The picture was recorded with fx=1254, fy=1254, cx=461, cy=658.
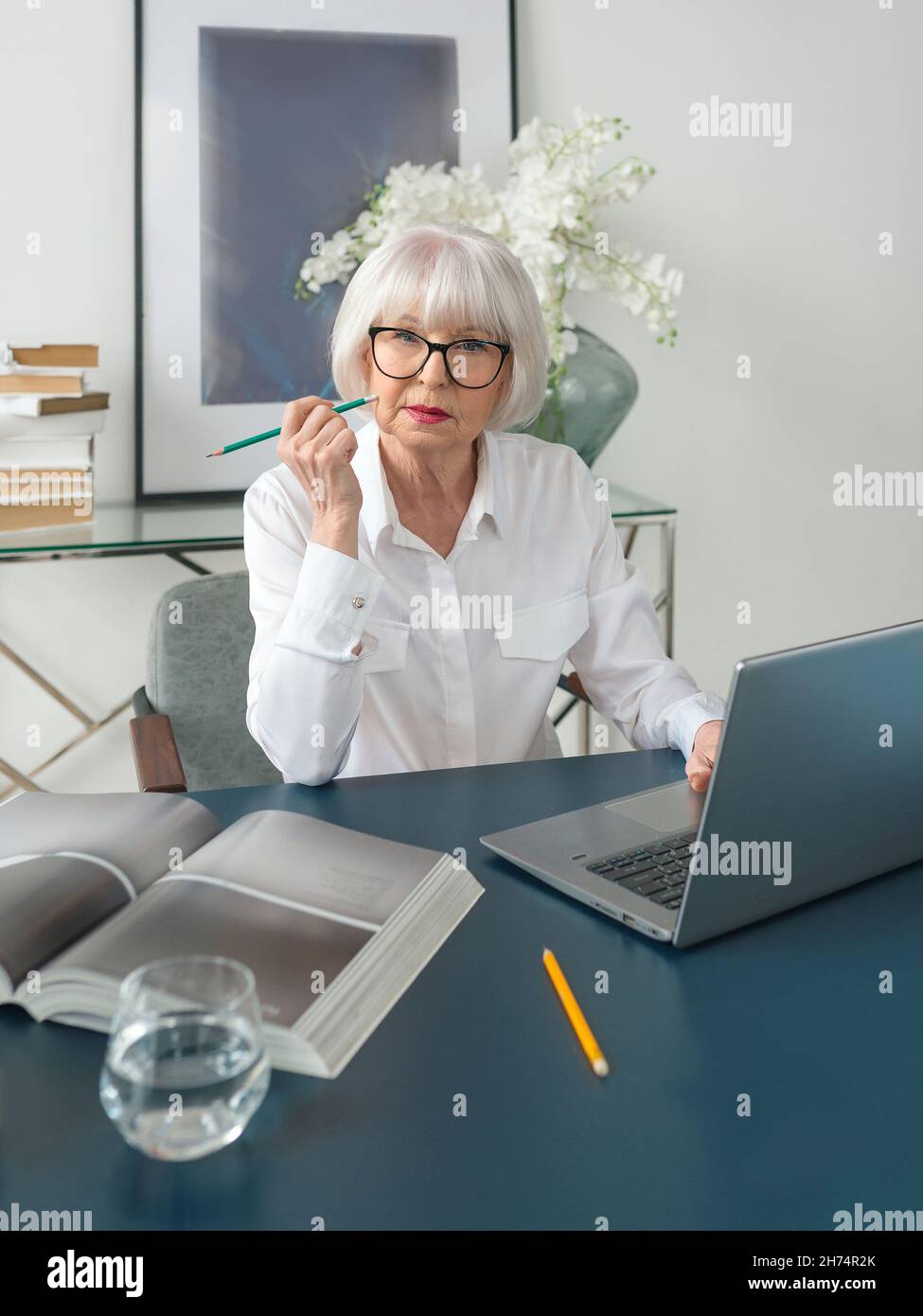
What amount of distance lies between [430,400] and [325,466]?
189mm

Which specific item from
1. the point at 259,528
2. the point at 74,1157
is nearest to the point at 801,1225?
the point at 74,1157

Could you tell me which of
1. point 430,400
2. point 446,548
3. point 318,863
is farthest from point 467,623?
point 318,863

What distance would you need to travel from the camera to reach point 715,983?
0.94 metres

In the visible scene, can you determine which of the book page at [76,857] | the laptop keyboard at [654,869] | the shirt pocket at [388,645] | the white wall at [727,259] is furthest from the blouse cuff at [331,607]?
the white wall at [727,259]

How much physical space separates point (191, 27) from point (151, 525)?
0.96m

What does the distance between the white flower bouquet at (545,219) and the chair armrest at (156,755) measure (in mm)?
1050

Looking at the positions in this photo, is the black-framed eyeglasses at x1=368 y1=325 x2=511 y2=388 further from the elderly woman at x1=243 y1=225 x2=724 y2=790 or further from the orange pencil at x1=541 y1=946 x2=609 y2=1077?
the orange pencil at x1=541 y1=946 x2=609 y2=1077

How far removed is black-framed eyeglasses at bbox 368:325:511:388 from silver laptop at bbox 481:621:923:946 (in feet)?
2.28

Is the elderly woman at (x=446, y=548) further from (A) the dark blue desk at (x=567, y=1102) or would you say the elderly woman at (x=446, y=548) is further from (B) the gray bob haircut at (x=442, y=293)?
(A) the dark blue desk at (x=567, y=1102)

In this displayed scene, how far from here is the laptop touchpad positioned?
1.21 m

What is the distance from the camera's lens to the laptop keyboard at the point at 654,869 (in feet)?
3.47

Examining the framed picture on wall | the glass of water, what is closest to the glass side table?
the framed picture on wall

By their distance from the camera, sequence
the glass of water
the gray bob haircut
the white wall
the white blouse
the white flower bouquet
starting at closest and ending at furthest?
the glass of water, the white blouse, the gray bob haircut, the white flower bouquet, the white wall
